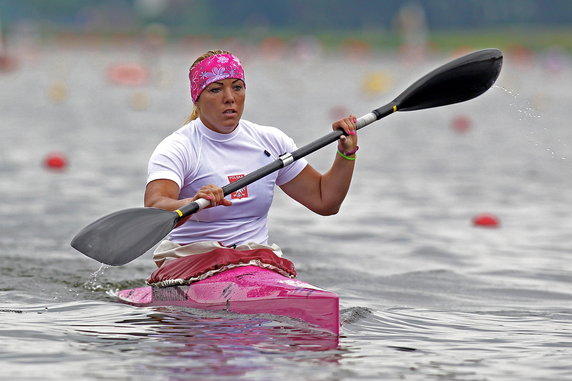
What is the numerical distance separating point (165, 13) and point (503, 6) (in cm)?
3662

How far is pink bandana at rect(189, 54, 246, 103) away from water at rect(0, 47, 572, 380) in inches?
A: 53.2

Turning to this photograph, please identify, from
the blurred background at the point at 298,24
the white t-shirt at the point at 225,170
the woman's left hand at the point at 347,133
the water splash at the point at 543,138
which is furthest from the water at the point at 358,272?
the blurred background at the point at 298,24

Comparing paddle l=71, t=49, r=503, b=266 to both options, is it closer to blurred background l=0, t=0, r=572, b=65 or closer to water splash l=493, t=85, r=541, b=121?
water splash l=493, t=85, r=541, b=121

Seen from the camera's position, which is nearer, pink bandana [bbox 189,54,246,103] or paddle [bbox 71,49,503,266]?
paddle [bbox 71,49,503,266]

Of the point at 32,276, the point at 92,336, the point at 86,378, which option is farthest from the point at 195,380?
the point at 32,276

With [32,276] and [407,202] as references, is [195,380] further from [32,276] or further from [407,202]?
[407,202]

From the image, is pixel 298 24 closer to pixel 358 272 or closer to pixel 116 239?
pixel 358 272

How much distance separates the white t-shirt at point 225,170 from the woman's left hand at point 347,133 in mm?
416

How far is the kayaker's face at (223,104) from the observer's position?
6973mm

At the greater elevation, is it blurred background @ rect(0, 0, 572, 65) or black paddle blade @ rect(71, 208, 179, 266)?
blurred background @ rect(0, 0, 572, 65)

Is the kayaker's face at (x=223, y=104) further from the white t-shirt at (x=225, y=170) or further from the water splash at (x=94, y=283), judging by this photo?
the water splash at (x=94, y=283)

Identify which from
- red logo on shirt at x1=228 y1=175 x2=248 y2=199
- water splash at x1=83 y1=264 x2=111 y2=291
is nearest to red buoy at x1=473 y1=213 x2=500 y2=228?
water splash at x1=83 y1=264 x2=111 y2=291

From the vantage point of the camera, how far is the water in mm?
→ 6223

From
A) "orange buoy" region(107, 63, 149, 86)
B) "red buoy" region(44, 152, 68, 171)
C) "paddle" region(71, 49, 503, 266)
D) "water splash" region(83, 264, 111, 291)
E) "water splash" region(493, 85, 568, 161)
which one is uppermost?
"orange buoy" region(107, 63, 149, 86)
